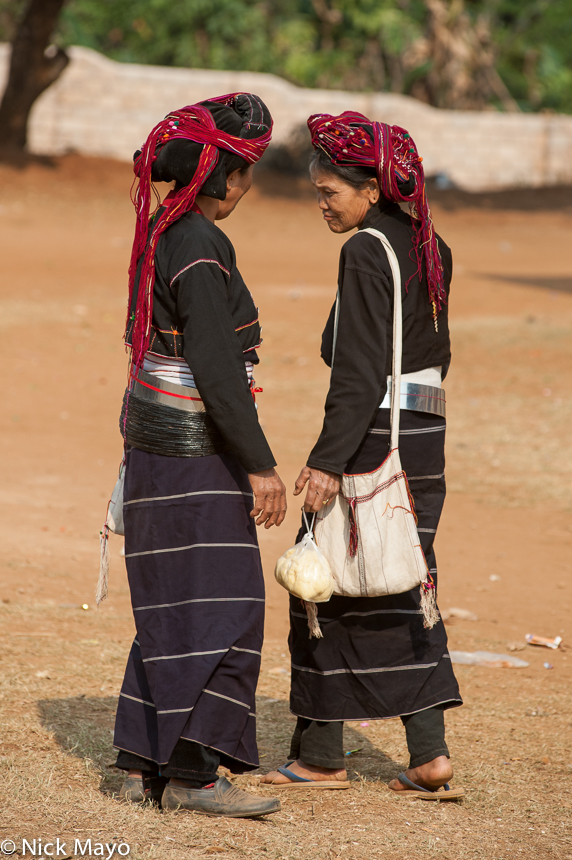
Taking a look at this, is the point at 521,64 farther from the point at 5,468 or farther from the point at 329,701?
the point at 329,701

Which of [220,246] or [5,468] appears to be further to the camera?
[5,468]

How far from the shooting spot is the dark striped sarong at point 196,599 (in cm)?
269

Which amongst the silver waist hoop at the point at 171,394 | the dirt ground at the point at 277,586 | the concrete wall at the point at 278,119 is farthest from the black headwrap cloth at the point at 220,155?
the concrete wall at the point at 278,119

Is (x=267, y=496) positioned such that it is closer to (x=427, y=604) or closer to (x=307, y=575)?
(x=307, y=575)

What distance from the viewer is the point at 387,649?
2.99 meters

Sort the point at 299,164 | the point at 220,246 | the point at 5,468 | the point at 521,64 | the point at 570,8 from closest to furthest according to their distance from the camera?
1. the point at 220,246
2. the point at 5,468
3. the point at 299,164
4. the point at 570,8
5. the point at 521,64

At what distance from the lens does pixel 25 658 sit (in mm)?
4012

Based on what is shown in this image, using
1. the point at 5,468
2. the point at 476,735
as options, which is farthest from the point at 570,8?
the point at 476,735

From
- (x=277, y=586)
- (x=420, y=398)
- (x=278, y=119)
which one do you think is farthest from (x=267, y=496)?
(x=278, y=119)

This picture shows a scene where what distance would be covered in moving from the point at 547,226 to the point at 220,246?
19.4 m

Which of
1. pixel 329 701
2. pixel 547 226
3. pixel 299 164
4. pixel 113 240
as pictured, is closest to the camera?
pixel 329 701

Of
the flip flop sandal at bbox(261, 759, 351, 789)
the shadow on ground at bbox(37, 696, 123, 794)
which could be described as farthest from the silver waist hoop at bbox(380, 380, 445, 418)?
the shadow on ground at bbox(37, 696, 123, 794)

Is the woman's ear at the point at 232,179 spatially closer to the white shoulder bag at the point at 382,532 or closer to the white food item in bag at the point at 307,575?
the white shoulder bag at the point at 382,532

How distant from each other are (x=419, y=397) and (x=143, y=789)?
136 cm
